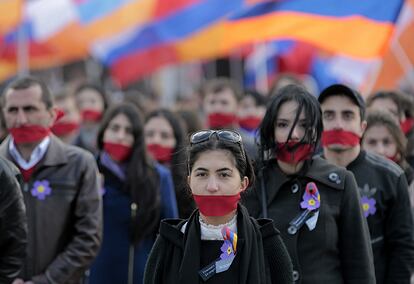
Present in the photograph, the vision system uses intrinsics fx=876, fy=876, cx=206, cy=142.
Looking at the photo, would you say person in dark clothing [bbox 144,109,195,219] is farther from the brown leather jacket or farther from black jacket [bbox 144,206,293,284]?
black jacket [bbox 144,206,293,284]

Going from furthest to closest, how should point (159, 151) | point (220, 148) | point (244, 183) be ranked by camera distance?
point (159, 151), point (244, 183), point (220, 148)

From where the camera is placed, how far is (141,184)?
629 centimetres

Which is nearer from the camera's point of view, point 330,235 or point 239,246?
point 239,246

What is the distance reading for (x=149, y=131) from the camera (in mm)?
7473

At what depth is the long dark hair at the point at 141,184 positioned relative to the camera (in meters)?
6.16

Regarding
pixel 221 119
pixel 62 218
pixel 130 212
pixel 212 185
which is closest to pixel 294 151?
pixel 212 185

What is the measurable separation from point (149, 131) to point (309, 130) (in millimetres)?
3043

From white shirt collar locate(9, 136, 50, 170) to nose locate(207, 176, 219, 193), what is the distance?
1986 mm

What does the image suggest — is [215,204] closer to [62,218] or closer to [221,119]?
[62,218]

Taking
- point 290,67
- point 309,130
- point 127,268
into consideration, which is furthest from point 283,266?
point 290,67

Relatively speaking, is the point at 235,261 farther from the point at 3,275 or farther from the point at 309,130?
the point at 3,275

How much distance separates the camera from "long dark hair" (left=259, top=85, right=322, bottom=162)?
4609mm

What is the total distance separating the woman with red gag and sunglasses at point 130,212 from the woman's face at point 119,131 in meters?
0.13

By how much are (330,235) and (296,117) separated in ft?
2.11
